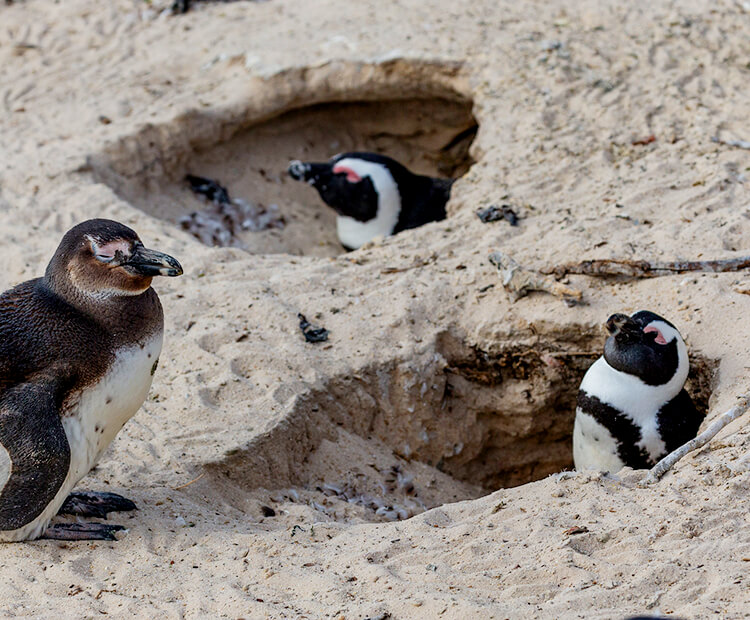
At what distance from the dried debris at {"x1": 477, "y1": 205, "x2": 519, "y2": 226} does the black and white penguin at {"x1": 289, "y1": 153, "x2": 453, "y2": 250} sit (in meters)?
1.16

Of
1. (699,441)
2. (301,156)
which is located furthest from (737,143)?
(301,156)

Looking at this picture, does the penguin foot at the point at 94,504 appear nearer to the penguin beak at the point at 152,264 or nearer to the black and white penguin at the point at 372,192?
the penguin beak at the point at 152,264

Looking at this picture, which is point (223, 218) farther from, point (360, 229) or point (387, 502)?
point (387, 502)

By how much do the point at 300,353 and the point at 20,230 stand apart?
2.39 metres

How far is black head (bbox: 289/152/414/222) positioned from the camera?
7.39 meters

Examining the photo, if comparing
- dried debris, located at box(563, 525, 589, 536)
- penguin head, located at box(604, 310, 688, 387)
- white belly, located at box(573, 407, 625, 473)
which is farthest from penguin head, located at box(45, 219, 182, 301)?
white belly, located at box(573, 407, 625, 473)

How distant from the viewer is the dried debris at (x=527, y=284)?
5246 mm

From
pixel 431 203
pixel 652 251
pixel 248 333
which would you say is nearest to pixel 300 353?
Answer: pixel 248 333

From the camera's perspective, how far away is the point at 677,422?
15.4 feet

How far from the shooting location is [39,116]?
7.80 meters

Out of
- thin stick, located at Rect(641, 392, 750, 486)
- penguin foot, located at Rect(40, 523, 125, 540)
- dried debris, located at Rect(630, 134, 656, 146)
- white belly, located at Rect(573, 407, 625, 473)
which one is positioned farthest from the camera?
dried debris, located at Rect(630, 134, 656, 146)

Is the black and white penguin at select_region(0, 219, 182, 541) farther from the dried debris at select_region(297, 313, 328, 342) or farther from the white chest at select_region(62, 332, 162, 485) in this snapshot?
the dried debris at select_region(297, 313, 328, 342)

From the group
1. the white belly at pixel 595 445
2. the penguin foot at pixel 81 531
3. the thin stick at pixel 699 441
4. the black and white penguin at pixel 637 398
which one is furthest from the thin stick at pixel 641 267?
the penguin foot at pixel 81 531

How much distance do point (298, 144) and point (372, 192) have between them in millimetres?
1352
